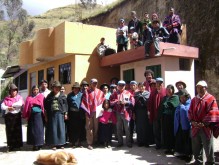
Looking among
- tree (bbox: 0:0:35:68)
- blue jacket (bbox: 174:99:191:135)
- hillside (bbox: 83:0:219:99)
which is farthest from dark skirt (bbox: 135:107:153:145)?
tree (bbox: 0:0:35:68)

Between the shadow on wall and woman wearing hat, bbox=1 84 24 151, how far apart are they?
6.05m

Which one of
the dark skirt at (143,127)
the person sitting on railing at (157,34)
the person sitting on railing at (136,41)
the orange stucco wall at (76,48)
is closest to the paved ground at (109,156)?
the dark skirt at (143,127)

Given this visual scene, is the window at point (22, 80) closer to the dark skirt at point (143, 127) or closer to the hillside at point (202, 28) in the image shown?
the hillside at point (202, 28)

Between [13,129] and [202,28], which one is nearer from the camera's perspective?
[13,129]

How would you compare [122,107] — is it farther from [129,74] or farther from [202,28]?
[202,28]

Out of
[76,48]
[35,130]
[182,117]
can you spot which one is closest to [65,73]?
[76,48]

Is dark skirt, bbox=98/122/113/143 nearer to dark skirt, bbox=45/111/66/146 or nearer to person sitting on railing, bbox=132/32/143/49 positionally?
dark skirt, bbox=45/111/66/146

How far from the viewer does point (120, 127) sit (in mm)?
8102

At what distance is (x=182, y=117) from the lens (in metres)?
6.69

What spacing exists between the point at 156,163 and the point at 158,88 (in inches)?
80.2

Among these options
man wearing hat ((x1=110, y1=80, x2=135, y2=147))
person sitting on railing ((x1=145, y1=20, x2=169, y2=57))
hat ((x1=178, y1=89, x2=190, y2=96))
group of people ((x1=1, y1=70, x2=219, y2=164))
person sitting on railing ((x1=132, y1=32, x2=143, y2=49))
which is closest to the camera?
hat ((x1=178, y1=89, x2=190, y2=96))

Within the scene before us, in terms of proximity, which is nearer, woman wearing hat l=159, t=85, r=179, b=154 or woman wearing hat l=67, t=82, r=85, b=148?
woman wearing hat l=159, t=85, r=179, b=154

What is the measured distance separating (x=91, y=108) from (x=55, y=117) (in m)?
1.00

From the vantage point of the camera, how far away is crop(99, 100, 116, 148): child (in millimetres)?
8070
